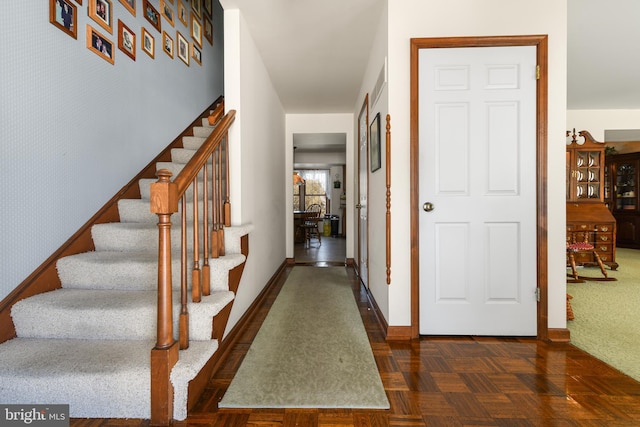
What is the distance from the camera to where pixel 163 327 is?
129 centimetres

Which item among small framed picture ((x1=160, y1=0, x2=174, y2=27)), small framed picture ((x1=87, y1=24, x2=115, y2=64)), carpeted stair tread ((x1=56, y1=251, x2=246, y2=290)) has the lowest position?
carpeted stair tread ((x1=56, y1=251, x2=246, y2=290))

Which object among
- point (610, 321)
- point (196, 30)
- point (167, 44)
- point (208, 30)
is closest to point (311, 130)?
point (208, 30)

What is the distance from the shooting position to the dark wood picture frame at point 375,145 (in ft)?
8.41

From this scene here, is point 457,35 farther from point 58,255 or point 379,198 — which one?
point 58,255

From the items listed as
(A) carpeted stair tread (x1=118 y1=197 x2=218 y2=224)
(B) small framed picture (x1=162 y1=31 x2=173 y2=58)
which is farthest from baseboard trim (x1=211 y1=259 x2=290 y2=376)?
(B) small framed picture (x1=162 y1=31 x2=173 y2=58)

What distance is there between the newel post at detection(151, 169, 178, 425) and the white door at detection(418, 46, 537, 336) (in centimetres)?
163

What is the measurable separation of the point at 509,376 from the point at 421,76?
196 cm

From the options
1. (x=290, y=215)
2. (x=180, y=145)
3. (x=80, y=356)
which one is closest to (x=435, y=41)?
(x=180, y=145)

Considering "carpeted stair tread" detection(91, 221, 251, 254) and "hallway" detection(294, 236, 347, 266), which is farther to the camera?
"hallway" detection(294, 236, 347, 266)

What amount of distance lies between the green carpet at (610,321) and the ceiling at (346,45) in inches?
103

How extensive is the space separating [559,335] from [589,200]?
3.85 m

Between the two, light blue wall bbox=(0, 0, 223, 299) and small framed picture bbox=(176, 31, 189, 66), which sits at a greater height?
small framed picture bbox=(176, 31, 189, 66)

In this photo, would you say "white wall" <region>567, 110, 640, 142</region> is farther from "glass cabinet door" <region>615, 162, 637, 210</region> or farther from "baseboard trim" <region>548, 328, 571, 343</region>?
"baseboard trim" <region>548, 328, 571, 343</region>

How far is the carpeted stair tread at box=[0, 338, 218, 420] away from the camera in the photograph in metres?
1.25
